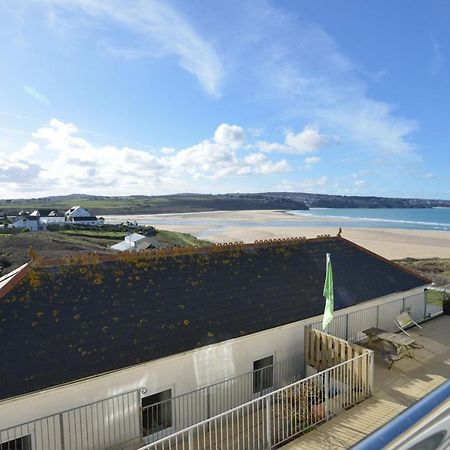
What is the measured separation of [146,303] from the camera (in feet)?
36.3

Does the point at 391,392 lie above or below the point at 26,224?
below

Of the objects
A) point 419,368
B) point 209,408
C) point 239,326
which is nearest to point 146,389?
point 209,408

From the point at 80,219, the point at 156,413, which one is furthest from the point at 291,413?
the point at 80,219

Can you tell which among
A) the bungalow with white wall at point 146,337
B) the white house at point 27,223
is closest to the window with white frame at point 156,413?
the bungalow with white wall at point 146,337

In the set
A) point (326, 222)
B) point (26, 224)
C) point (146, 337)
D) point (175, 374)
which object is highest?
point (146, 337)

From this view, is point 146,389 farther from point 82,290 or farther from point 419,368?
point 419,368

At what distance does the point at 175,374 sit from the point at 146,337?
1.20 m

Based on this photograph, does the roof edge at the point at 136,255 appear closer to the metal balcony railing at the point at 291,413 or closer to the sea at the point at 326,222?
the metal balcony railing at the point at 291,413

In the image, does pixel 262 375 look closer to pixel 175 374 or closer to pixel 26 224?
pixel 175 374

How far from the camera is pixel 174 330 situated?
34.4ft

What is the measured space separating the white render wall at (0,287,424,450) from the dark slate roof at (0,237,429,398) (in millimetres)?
198

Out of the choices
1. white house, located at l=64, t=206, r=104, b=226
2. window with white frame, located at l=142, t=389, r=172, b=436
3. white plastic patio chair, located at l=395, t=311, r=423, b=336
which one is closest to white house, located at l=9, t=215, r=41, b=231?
white house, located at l=64, t=206, r=104, b=226

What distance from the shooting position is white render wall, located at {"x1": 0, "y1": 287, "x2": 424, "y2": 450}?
321 inches

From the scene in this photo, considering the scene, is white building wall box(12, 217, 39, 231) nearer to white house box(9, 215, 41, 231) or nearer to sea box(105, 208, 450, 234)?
white house box(9, 215, 41, 231)
